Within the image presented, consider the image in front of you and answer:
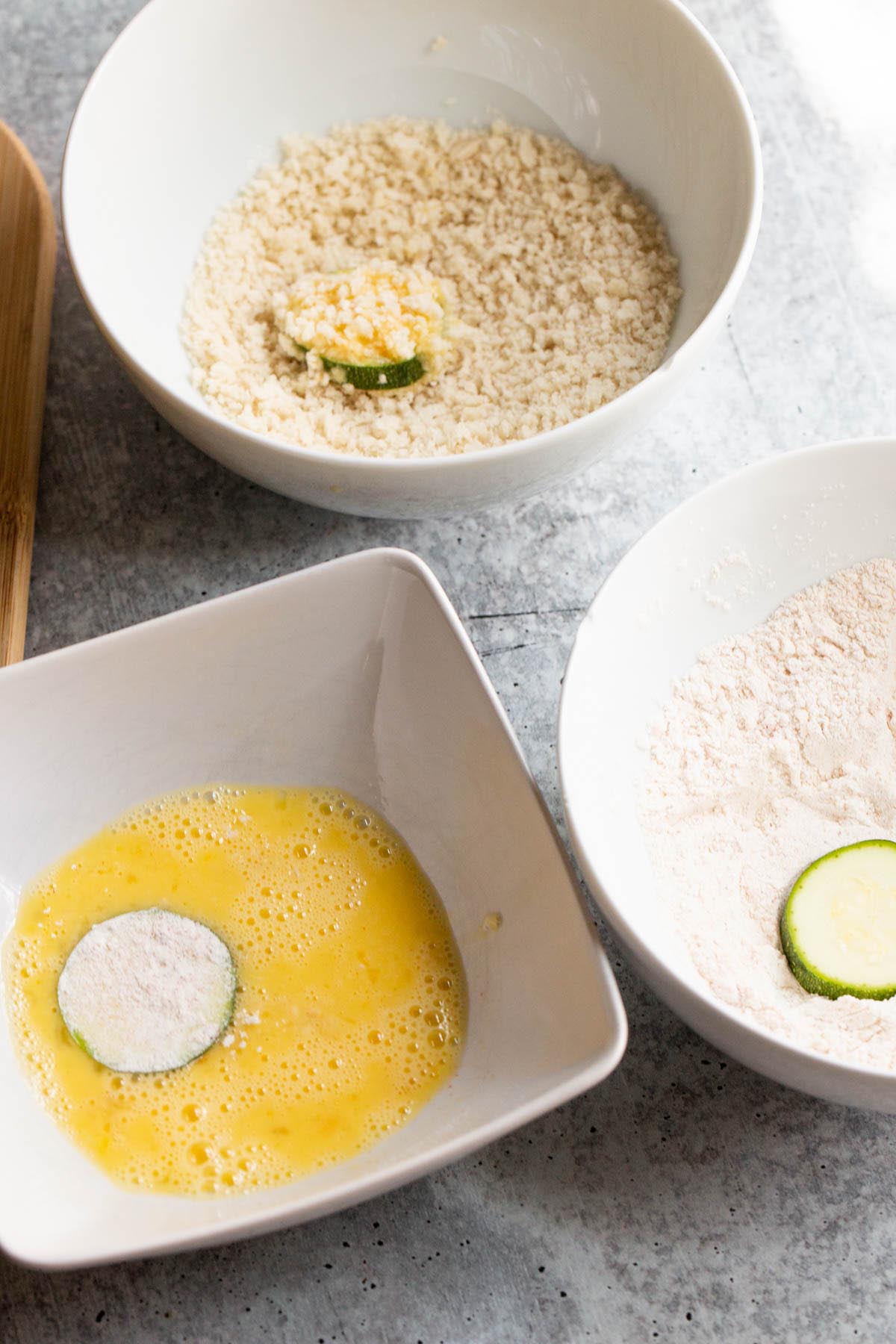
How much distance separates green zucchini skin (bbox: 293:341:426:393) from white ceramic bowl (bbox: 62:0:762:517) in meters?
0.13

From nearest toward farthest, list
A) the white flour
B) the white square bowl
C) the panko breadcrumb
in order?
1. the white square bowl
2. the white flour
3. the panko breadcrumb

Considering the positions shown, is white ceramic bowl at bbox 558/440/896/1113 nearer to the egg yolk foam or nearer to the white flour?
the white flour

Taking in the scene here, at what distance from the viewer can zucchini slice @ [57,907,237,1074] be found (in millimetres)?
909

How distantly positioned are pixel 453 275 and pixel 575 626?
350mm

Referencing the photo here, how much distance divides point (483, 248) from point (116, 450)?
15.4 inches

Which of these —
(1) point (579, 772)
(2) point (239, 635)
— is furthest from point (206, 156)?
(1) point (579, 772)

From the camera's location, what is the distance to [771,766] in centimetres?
102

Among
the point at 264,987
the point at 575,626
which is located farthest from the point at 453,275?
the point at 264,987

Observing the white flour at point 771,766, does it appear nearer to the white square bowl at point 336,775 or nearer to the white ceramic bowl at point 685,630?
the white ceramic bowl at point 685,630

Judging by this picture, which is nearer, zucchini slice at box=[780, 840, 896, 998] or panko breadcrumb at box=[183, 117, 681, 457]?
zucchini slice at box=[780, 840, 896, 998]

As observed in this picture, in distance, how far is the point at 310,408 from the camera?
43.4 inches

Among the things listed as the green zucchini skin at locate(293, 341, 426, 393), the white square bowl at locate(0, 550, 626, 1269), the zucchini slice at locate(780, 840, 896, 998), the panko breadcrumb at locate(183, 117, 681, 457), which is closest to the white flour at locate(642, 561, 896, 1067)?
the zucchini slice at locate(780, 840, 896, 998)

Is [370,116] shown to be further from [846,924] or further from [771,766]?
[846,924]

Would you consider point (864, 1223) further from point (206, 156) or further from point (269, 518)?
point (206, 156)
